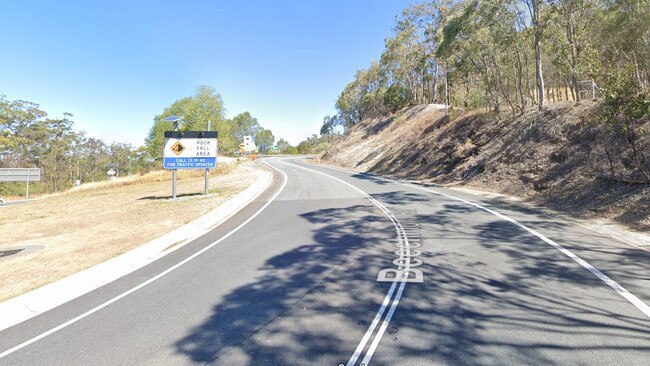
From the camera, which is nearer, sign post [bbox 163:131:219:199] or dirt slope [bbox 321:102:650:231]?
dirt slope [bbox 321:102:650:231]

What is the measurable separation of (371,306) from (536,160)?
16.2 m

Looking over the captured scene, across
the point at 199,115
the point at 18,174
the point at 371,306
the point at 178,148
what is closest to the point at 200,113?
the point at 199,115

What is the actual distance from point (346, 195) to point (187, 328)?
12796 mm

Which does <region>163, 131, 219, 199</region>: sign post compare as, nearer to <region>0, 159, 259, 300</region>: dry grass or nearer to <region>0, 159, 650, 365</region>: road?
<region>0, 159, 259, 300</region>: dry grass

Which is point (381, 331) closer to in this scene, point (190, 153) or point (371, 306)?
point (371, 306)

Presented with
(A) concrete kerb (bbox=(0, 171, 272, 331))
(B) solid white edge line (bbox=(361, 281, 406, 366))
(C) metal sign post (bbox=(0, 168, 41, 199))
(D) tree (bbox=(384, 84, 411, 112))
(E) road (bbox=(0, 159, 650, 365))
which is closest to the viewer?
(B) solid white edge line (bbox=(361, 281, 406, 366))

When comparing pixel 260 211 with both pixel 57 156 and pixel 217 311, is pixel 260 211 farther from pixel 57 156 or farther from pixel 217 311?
pixel 57 156

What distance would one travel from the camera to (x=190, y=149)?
18.9 meters

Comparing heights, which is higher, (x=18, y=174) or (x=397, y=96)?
(x=397, y=96)

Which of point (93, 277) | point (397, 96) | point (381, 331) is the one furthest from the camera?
point (397, 96)

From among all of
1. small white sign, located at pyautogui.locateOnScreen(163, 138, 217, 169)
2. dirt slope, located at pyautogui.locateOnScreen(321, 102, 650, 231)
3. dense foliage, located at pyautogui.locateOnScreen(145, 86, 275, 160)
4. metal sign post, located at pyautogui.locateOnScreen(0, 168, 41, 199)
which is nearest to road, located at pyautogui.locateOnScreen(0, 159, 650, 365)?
dirt slope, located at pyautogui.locateOnScreen(321, 102, 650, 231)

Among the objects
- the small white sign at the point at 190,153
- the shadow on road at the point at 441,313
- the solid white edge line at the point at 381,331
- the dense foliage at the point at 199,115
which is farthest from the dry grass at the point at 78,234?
the dense foliage at the point at 199,115

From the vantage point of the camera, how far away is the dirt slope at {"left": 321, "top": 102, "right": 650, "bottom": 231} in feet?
37.1

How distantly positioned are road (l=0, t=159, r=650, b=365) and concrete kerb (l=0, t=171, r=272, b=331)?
35 cm
